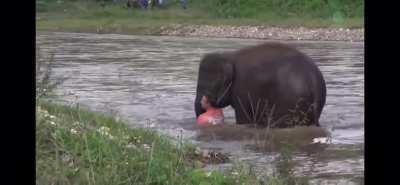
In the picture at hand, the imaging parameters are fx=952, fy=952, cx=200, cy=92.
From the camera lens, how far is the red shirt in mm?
11234

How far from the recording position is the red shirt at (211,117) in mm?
11234

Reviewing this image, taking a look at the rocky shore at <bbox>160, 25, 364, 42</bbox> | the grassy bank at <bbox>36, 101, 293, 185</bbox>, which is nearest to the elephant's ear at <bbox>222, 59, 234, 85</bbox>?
the grassy bank at <bbox>36, 101, 293, 185</bbox>

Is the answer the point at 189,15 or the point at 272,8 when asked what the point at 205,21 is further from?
the point at 272,8

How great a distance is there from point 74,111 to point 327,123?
4.32 meters

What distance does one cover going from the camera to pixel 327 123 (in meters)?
11.5

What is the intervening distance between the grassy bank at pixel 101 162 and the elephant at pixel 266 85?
15.0 ft

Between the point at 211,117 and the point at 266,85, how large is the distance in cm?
75

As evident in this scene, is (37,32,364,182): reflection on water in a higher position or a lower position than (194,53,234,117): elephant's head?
lower

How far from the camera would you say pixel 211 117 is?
1127cm

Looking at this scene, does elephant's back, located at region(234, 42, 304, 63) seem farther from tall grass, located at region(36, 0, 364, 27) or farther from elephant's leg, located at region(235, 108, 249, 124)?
tall grass, located at region(36, 0, 364, 27)

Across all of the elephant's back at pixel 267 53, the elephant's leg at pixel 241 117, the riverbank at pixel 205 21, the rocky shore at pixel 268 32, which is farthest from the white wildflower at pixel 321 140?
the riverbank at pixel 205 21

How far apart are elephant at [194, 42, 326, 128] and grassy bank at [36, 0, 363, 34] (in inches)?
814
